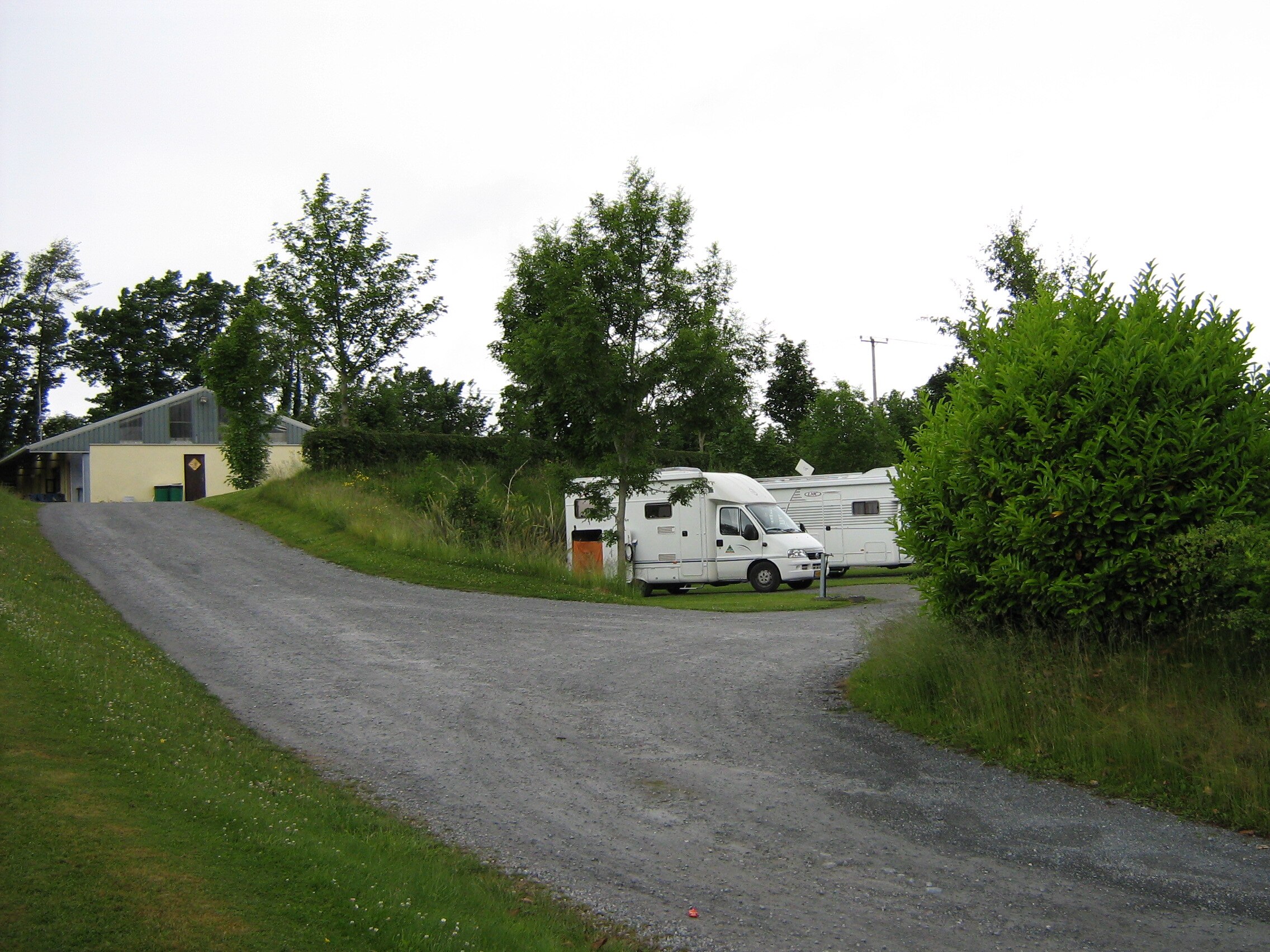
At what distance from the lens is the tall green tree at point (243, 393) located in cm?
3316

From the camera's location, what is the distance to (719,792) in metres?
6.49

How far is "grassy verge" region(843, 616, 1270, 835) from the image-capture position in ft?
19.2

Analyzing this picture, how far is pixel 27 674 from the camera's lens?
7332mm

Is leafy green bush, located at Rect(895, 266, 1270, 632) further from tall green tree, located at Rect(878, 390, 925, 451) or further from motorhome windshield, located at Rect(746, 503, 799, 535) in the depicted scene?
tall green tree, located at Rect(878, 390, 925, 451)

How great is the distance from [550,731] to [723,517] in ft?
46.7

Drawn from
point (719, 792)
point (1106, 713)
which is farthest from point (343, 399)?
point (1106, 713)

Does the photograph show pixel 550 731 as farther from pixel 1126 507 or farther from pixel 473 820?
pixel 1126 507

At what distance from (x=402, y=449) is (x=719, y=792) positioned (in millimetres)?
26651

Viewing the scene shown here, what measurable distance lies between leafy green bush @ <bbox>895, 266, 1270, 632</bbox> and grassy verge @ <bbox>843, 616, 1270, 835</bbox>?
397 millimetres

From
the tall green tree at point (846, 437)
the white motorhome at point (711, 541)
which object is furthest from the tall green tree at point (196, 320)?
the white motorhome at point (711, 541)

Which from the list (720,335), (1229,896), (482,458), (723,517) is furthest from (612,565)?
(1229,896)

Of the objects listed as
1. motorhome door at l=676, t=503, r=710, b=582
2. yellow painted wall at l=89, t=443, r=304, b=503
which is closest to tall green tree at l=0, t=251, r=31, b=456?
yellow painted wall at l=89, t=443, r=304, b=503

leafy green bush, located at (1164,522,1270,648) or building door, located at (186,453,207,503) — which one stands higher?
building door, located at (186,453,207,503)

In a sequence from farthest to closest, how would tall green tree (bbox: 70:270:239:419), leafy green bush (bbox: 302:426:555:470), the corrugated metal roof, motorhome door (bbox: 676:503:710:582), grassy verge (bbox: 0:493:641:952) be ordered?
tall green tree (bbox: 70:270:239:419) → the corrugated metal roof → leafy green bush (bbox: 302:426:555:470) → motorhome door (bbox: 676:503:710:582) → grassy verge (bbox: 0:493:641:952)
